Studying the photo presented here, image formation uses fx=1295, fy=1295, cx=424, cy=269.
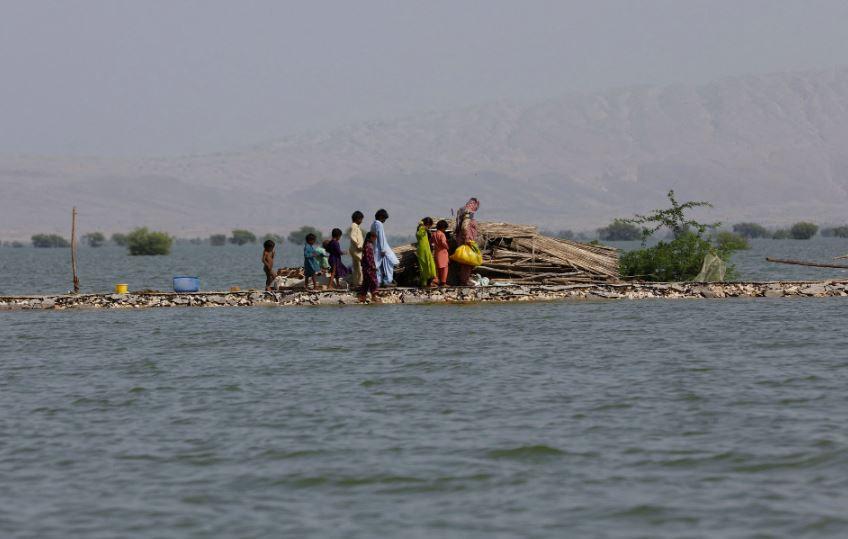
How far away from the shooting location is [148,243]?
334 ft

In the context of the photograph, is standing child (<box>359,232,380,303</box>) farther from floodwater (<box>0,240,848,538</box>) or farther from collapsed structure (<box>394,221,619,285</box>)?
floodwater (<box>0,240,848,538</box>)

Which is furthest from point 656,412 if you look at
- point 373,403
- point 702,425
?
point 373,403

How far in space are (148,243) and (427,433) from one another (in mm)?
92391

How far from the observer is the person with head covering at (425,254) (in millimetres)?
23859

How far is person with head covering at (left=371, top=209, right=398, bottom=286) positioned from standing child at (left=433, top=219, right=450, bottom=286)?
79 cm

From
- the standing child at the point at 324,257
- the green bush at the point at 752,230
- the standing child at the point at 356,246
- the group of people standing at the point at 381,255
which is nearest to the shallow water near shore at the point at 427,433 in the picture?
the standing child at the point at 356,246

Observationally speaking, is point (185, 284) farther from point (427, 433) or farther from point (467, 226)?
point (427, 433)

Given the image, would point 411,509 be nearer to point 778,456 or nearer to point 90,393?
point 778,456

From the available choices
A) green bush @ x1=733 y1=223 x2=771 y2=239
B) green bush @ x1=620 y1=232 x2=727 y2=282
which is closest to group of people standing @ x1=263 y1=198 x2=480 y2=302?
green bush @ x1=620 y1=232 x2=727 y2=282

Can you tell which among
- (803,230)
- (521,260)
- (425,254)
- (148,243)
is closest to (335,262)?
(425,254)

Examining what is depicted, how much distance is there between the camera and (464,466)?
10656 millimetres

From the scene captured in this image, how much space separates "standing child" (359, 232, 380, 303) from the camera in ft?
77.3

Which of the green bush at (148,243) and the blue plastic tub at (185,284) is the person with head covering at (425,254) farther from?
the green bush at (148,243)

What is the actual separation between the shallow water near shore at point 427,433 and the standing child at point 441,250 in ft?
10.3
